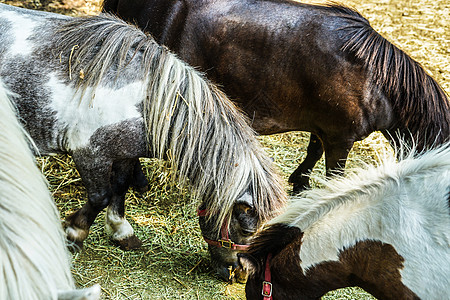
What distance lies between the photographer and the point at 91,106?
2502 mm

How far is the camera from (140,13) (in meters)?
3.55

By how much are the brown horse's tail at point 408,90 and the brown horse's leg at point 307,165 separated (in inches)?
35.5

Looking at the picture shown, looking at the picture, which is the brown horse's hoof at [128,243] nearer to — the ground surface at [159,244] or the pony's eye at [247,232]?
the ground surface at [159,244]

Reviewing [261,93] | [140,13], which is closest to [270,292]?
[261,93]

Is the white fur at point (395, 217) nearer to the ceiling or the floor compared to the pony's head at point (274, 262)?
nearer to the ceiling

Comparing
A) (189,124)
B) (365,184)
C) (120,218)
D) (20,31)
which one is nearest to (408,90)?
(365,184)

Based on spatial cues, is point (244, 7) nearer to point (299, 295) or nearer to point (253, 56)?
point (253, 56)

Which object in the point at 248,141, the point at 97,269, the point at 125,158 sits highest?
the point at 248,141

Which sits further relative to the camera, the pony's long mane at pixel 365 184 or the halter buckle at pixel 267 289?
the halter buckle at pixel 267 289

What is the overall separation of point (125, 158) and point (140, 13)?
1.45 metres

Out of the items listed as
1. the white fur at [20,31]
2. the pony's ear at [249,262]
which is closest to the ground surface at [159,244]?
the pony's ear at [249,262]

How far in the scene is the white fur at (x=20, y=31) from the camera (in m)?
2.66

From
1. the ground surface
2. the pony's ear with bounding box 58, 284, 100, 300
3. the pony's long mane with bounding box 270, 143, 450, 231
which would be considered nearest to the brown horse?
the ground surface

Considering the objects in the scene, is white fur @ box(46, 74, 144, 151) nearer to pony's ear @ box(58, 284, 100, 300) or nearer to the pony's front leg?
the pony's front leg
